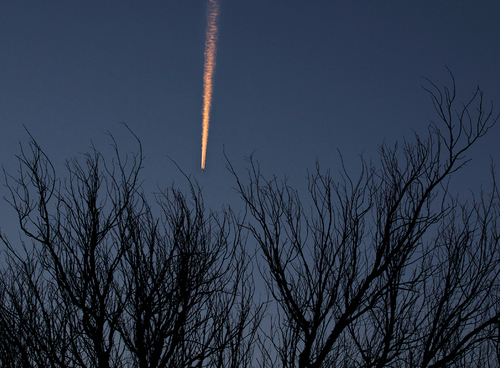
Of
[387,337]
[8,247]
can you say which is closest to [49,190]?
[8,247]

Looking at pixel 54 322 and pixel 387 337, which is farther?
pixel 387 337

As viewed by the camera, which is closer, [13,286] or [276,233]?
[276,233]

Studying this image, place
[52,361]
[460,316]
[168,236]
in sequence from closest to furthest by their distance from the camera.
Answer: [52,361] < [460,316] < [168,236]

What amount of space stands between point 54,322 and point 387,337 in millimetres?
3613

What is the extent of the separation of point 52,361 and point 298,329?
2.54m

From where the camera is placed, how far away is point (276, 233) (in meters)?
4.26

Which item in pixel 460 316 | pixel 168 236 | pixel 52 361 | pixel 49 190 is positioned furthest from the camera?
pixel 168 236

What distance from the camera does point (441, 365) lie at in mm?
3869

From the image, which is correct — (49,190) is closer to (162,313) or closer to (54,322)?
(54,322)

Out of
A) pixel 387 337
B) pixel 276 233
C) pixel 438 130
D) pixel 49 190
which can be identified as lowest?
pixel 387 337

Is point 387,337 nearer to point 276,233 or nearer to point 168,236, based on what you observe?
point 276,233

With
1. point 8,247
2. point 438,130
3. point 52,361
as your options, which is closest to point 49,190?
point 8,247

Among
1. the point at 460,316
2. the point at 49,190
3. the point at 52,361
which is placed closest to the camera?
the point at 52,361

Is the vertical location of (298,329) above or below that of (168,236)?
below
